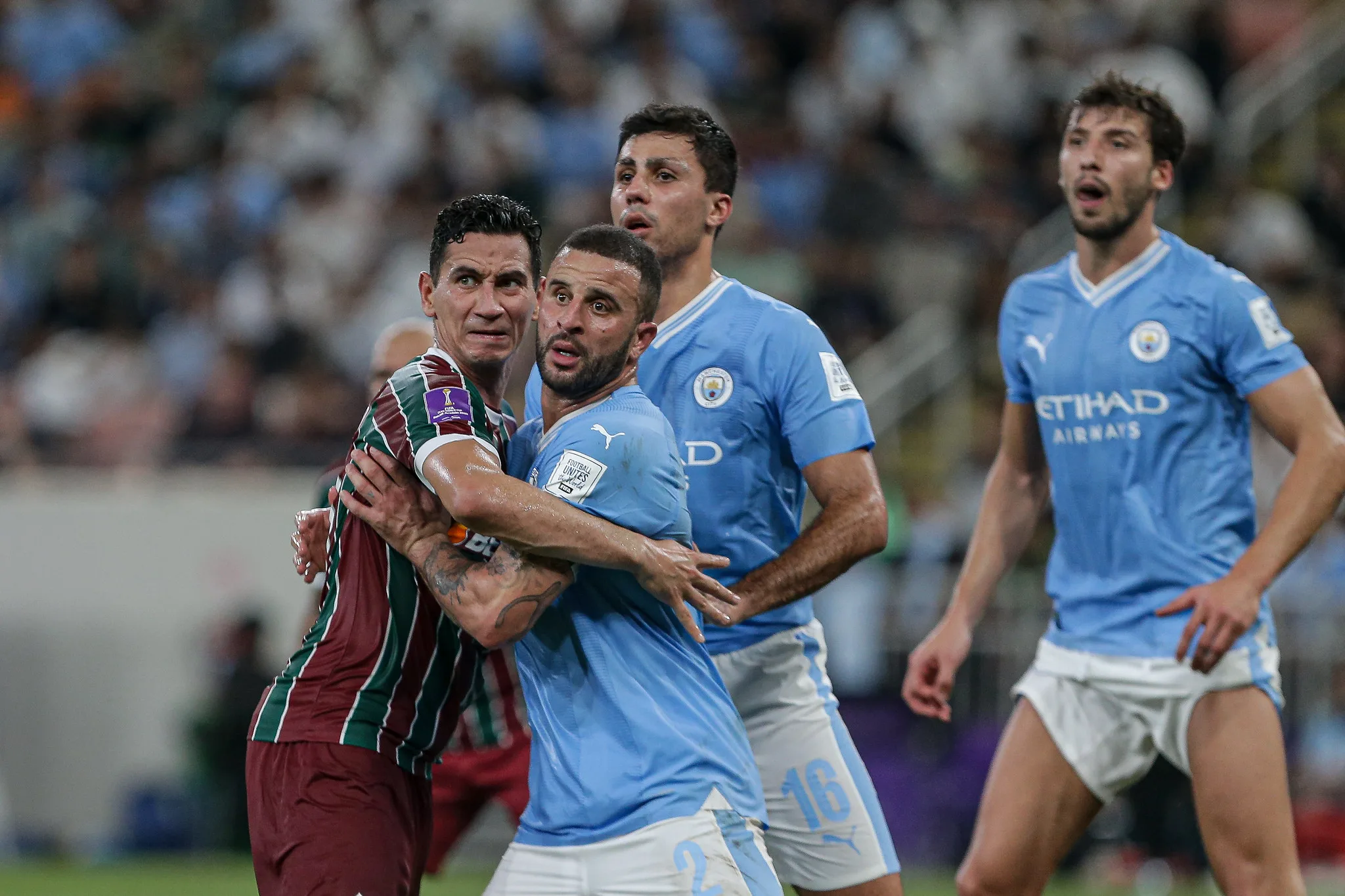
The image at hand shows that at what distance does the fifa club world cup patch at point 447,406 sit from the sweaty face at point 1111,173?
2571 millimetres

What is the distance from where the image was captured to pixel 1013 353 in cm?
650

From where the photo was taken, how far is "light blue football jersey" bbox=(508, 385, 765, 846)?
14.1 feet

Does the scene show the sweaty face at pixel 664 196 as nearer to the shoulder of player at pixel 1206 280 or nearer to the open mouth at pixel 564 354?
the open mouth at pixel 564 354

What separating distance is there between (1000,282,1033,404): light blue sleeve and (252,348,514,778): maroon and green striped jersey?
2.38m

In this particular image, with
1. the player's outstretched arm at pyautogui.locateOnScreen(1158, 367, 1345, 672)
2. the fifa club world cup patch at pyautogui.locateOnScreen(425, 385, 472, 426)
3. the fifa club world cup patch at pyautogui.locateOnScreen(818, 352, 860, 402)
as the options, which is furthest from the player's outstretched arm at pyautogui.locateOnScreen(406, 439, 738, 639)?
the player's outstretched arm at pyautogui.locateOnScreen(1158, 367, 1345, 672)

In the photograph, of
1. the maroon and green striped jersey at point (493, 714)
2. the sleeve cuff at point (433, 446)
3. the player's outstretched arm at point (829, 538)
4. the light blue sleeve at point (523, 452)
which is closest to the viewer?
the sleeve cuff at point (433, 446)

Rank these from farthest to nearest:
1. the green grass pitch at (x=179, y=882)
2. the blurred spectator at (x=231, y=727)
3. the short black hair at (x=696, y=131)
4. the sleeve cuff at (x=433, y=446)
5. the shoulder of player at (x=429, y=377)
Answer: the blurred spectator at (x=231, y=727), the green grass pitch at (x=179, y=882), the short black hair at (x=696, y=131), the shoulder of player at (x=429, y=377), the sleeve cuff at (x=433, y=446)

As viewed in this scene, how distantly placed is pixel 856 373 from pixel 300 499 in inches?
166

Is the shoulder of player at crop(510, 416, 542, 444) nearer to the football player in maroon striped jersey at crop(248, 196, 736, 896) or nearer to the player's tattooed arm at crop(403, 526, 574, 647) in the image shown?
the football player in maroon striped jersey at crop(248, 196, 736, 896)

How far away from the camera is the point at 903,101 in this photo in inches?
618

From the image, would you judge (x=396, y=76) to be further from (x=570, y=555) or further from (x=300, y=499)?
(x=570, y=555)

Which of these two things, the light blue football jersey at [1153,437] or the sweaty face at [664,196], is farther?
the light blue football jersey at [1153,437]

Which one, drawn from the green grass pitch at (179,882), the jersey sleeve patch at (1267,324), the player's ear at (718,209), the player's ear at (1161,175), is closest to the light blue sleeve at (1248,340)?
the jersey sleeve patch at (1267,324)

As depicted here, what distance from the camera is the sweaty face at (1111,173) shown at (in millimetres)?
6117
